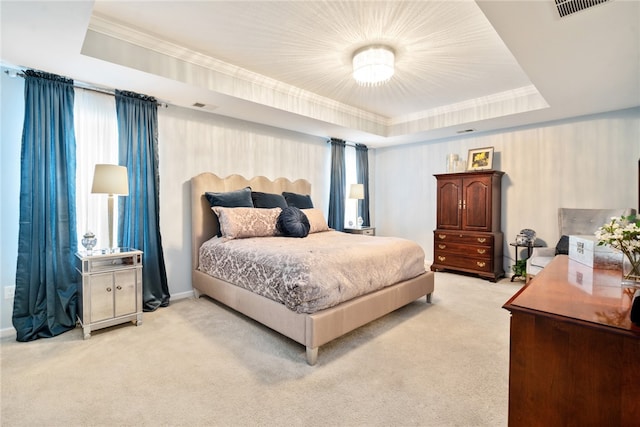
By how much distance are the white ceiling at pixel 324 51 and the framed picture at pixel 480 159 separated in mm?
738

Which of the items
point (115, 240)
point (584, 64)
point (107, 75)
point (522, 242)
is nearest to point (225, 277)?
point (115, 240)

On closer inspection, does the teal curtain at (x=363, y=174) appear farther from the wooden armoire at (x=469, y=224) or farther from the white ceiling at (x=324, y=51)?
the white ceiling at (x=324, y=51)

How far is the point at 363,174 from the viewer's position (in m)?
6.00

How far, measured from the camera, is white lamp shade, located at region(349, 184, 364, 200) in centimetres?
538

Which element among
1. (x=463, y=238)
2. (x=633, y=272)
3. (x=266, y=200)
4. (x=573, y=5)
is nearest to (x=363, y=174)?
(x=463, y=238)

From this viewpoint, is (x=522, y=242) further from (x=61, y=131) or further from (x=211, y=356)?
(x=61, y=131)

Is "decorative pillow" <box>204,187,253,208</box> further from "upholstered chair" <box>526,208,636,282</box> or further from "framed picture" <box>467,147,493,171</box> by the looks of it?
"upholstered chair" <box>526,208,636,282</box>

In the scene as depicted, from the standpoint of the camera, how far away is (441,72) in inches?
132

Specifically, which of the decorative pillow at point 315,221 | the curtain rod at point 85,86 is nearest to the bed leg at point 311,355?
the decorative pillow at point 315,221

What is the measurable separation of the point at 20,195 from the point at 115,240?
2.74 ft

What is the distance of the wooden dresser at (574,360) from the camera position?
938 mm

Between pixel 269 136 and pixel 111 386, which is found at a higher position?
pixel 269 136

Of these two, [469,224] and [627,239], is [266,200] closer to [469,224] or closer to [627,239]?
[469,224]

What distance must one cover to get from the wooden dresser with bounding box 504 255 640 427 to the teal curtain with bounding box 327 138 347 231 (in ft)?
13.9
